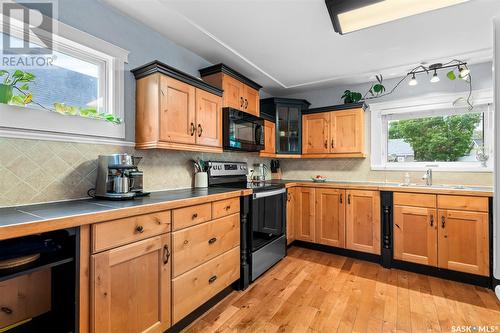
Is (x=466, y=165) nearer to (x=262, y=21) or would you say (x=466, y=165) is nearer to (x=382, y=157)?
(x=382, y=157)

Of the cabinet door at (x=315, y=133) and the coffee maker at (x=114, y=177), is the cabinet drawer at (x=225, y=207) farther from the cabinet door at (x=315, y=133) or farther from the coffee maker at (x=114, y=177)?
the cabinet door at (x=315, y=133)

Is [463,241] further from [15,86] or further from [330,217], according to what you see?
[15,86]

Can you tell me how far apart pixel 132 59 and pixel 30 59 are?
69 centimetres

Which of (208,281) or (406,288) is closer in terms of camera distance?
(208,281)

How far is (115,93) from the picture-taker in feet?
6.31

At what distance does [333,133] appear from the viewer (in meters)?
3.48

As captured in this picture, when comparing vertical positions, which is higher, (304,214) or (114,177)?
(114,177)

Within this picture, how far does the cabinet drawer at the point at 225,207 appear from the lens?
197 centimetres

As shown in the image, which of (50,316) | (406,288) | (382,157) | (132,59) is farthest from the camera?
(382,157)

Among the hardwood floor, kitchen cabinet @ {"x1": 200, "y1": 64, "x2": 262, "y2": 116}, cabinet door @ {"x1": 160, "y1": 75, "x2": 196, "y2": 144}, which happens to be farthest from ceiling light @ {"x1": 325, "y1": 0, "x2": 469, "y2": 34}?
the hardwood floor

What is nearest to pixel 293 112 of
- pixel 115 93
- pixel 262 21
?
pixel 262 21

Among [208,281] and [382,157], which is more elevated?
[382,157]

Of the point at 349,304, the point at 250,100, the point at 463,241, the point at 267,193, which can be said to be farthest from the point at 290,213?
the point at 463,241

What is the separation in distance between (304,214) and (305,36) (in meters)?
2.23
